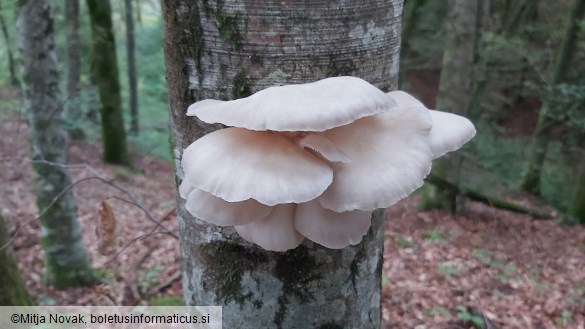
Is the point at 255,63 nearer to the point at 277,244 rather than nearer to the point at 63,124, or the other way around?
the point at 277,244

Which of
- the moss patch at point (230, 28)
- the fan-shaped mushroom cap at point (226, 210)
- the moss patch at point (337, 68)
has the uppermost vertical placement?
the moss patch at point (230, 28)

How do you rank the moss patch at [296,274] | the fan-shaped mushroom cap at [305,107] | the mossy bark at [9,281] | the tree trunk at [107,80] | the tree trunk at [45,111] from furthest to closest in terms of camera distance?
the tree trunk at [107,80] < the tree trunk at [45,111] < the mossy bark at [9,281] < the moss patch at [296,274] < the fan-shaped mushroom cap at [305,107]

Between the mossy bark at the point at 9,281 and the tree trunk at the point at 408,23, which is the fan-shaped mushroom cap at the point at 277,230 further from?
the tree trunk at the point at 408,23

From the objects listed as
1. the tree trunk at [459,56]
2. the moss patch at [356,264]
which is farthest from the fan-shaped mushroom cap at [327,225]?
the tree trunk at [459,56]

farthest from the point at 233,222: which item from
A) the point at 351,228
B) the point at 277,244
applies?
the point at 351,228

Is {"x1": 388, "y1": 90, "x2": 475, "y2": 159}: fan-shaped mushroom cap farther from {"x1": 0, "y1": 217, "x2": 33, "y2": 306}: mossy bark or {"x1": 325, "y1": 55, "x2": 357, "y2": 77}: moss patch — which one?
{"x1": 0, "y1": 217, "x2": 33, "y2": 306}: mossy bark

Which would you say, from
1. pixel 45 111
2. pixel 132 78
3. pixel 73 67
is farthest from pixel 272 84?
pixel 132 78

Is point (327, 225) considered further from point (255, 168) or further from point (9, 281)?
point (9, 281)
